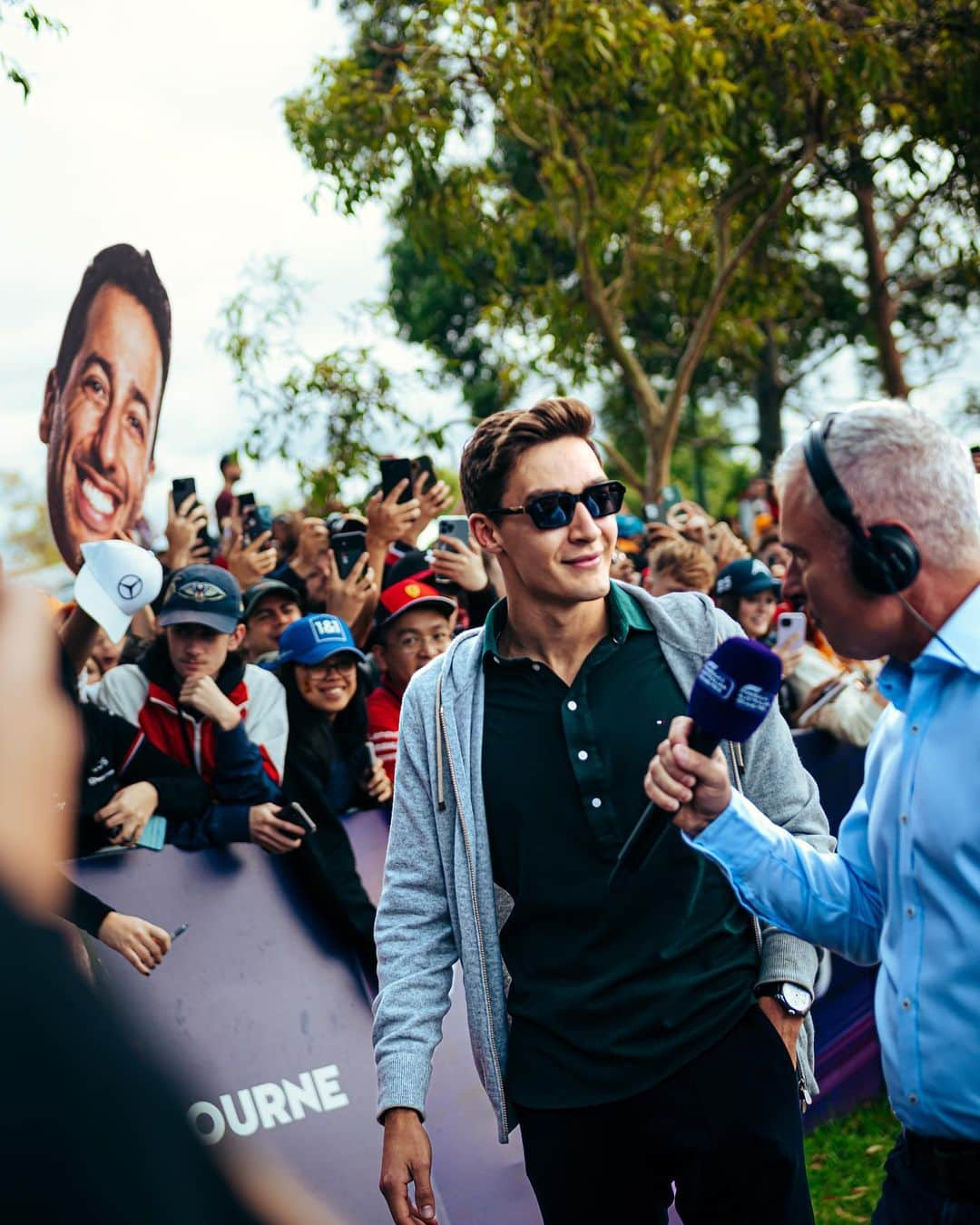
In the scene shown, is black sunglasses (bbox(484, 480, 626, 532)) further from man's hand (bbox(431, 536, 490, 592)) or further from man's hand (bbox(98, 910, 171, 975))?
man's hand (bbox(431, 536, 490, 592))

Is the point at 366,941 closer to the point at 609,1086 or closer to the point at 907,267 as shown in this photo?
the point at 609,1086

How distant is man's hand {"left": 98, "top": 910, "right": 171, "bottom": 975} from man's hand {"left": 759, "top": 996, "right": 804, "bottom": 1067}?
218 cm

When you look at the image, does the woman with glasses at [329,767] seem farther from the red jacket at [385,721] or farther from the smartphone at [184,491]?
the smartphone at [184,491]

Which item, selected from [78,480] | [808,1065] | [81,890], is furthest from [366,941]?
[78,480]

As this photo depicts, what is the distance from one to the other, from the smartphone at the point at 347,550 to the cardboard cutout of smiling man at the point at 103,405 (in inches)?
36.9

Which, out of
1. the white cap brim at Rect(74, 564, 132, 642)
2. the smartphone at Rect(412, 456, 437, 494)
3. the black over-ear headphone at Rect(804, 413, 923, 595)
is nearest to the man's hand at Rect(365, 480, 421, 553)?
the smartphone at Rect(412, 456, 437, 494)

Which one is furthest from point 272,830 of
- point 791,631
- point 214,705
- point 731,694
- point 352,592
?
point 791,631

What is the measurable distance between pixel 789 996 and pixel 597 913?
17.8 inches

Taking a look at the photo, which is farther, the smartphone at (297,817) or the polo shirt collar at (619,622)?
the smartphone at (297,817)

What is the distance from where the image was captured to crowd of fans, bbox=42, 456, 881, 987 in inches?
186

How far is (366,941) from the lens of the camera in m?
4.77

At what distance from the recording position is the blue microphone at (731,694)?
2.32 metres

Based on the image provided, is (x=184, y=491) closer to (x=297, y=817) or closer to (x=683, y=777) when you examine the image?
(x=297, y=817)

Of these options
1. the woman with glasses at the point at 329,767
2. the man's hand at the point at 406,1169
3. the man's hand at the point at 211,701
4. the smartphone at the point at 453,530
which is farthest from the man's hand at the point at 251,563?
the man's hand at the point at 406,1169
